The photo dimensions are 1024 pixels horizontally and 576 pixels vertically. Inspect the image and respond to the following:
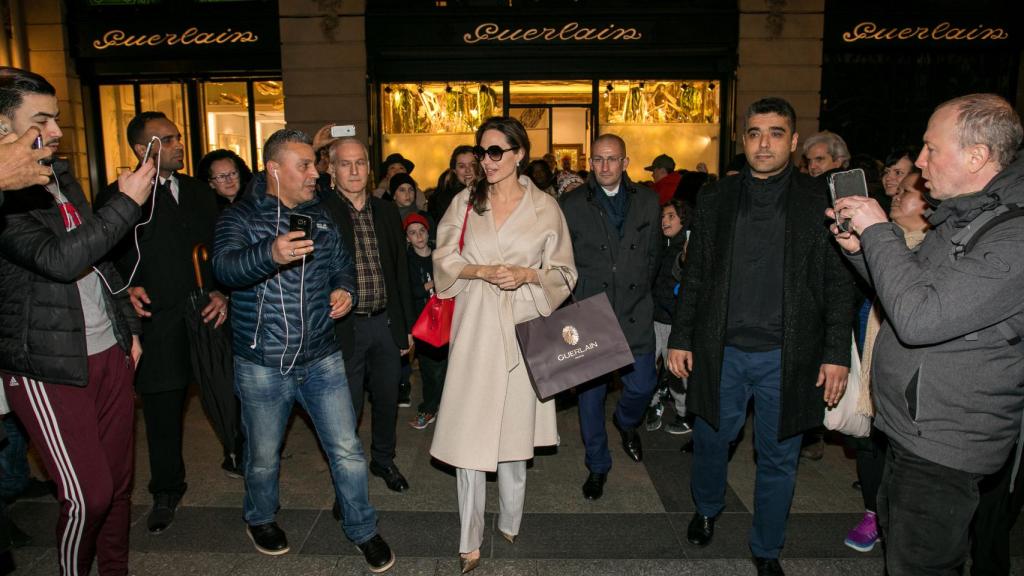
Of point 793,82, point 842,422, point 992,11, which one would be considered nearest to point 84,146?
point 793,82

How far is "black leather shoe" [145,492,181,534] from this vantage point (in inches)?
158

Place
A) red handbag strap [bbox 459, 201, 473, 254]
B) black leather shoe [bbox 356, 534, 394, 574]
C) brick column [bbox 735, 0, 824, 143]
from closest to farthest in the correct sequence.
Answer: black leather shoe [bbox 356, 534, 394, 574] < red handbag strap [bbox 459, 201, 473, 254] < brick column [bbox 735, 0, 824, 143]

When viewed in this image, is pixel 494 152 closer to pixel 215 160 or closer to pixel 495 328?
pixel 495 328

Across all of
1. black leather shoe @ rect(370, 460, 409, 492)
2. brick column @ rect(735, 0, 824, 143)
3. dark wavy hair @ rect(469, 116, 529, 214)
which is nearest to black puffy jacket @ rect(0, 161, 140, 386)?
dark wavy hair @ rect(469, 116, 529, 214)

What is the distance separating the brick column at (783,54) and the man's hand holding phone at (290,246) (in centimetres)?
987

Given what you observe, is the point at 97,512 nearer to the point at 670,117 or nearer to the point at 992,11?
the point at 670,117

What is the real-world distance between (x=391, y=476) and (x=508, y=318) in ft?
5.72

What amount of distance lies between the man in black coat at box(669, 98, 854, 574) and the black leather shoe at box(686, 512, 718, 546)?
1.03 ft

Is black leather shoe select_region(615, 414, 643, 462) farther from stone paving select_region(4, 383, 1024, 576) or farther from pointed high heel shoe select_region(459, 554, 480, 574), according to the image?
pointed high heel shoe select_region(459, 554, 480, 574)

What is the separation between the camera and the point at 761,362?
11.3ft

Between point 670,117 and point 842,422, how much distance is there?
9576 mm

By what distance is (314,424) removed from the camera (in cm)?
357

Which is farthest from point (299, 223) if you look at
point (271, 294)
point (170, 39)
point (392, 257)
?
point (170, 39)

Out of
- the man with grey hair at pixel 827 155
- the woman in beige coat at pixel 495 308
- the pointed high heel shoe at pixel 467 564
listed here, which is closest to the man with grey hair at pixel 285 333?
the pointed high heel shoe at pixel 467 564
